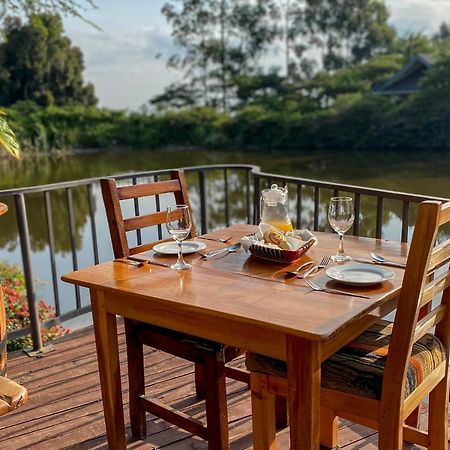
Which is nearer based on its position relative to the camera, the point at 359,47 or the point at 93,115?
the point at 93,115

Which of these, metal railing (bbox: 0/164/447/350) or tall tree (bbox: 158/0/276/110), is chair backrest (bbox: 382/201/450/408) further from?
tall tree (bbox: 158/0/276/110)

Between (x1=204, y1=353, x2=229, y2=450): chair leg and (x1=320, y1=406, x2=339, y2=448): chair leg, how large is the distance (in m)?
0.45

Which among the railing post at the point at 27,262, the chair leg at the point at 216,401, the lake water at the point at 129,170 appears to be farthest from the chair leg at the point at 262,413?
the lake water at the point at 129,170

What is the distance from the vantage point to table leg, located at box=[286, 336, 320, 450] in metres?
1.42

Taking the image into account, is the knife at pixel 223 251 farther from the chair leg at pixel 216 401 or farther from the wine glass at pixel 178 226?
the chair leg at pixel 216 401

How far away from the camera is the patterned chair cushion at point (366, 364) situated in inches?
62.3

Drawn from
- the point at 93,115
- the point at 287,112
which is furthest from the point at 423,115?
the point at 93,115

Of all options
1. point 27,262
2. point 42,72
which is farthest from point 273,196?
point 42,72

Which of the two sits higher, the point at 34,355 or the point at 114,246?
the point at 114,246

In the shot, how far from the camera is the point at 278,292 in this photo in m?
1.60

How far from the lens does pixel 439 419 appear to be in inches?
73.3

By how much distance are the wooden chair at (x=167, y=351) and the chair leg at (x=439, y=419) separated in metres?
0.75

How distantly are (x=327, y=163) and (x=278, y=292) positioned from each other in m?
17.1

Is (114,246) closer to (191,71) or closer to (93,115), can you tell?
(93,115)
